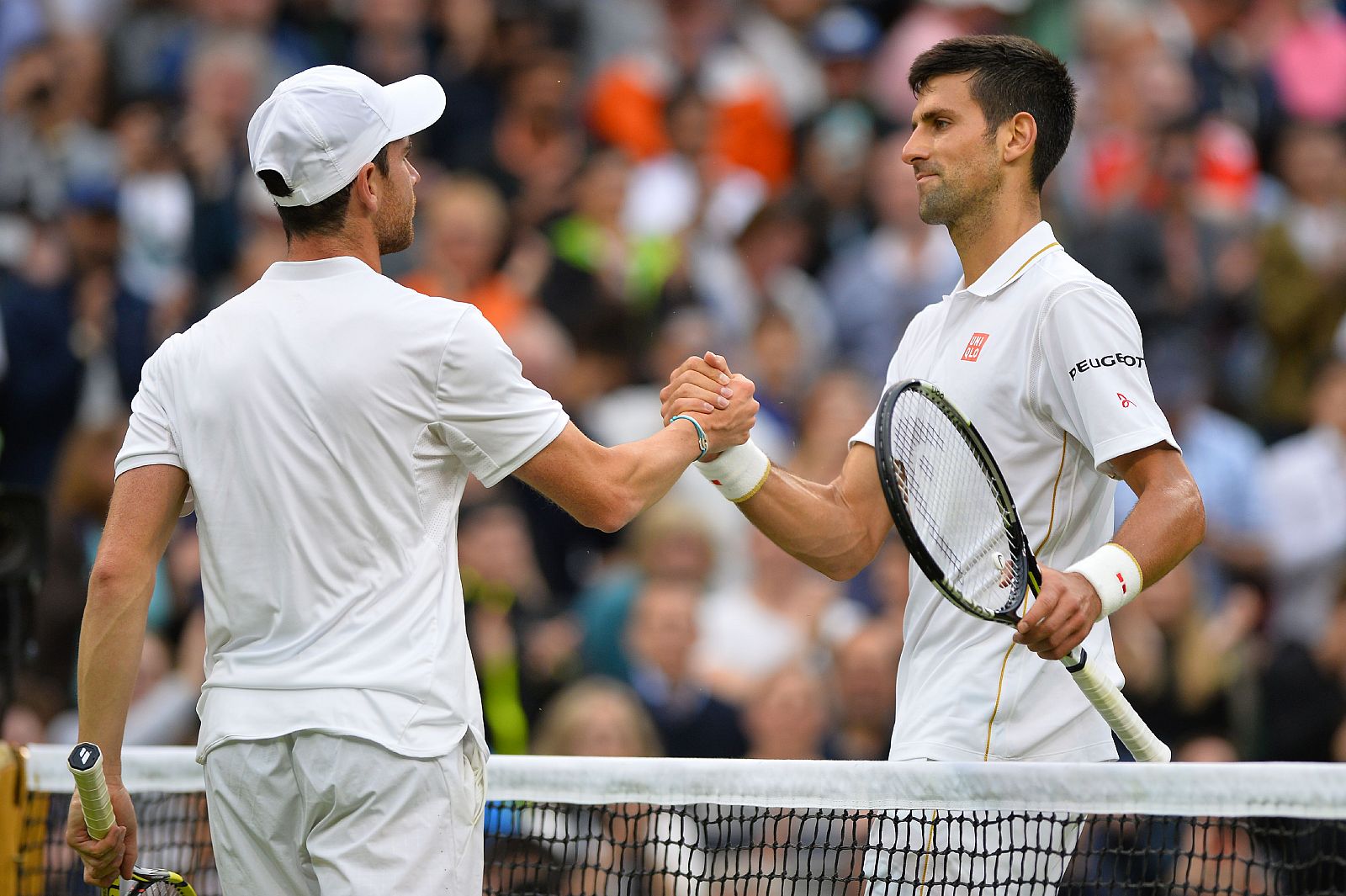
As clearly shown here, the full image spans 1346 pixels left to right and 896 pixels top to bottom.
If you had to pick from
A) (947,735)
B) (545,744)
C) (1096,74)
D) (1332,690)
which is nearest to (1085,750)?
(947,735)

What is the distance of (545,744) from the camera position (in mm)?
7211

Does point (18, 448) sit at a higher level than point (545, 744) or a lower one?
higher

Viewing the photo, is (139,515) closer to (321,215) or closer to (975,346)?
(321,215)

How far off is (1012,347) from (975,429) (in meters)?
0.20

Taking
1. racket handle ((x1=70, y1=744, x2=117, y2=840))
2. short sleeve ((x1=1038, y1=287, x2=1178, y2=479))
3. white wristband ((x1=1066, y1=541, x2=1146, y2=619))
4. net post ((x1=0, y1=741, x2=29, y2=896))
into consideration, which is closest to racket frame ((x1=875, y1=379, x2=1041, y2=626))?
white wristband ((x1=1066, y1=541, x2=1146, y2=619))

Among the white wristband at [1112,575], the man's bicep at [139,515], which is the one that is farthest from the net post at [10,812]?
the white wristband at [1112,575]

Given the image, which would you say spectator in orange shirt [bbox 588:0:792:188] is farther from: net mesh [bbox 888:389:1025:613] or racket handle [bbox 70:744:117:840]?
racket handle [bbox 70:744:117:840]

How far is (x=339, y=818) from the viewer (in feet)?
11.3

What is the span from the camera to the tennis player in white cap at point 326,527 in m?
3.44

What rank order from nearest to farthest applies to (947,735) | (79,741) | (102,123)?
1. (79,741)
2. (947,735)
3. (102,123)

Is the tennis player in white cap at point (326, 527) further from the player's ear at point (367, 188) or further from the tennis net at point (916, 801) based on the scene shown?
the tennis net at point (916, 801)

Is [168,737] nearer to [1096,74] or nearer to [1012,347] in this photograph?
[1012,347]

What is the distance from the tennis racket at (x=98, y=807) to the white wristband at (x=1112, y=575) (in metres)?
1.93

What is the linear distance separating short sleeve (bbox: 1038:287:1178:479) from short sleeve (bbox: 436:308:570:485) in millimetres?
1084
